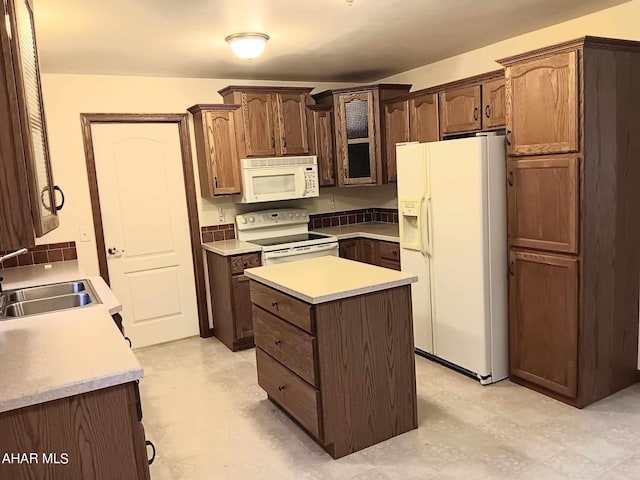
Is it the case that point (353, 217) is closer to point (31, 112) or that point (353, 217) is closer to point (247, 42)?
point (247, 42)

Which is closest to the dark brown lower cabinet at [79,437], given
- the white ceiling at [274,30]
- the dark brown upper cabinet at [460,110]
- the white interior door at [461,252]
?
the white ceiling at [274,30]

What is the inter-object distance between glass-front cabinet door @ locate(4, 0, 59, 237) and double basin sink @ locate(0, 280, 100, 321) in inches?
35.9

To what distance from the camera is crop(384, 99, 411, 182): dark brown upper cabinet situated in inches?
178

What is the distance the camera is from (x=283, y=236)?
4.90m

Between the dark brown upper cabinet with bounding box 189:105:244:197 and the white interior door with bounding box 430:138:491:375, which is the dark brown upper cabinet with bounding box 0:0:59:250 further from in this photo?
the dark brown upper cabinet with bounding box 189:105:244:197

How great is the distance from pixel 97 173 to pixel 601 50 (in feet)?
12.4

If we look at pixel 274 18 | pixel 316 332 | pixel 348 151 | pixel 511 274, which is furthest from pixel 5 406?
pixel 348 151

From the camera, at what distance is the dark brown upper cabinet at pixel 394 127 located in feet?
14.9

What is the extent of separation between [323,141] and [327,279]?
7.67 feet

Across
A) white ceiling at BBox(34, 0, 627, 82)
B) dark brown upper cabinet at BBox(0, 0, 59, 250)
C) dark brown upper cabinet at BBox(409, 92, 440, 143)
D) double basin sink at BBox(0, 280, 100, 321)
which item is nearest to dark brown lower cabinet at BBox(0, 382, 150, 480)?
dark brown upper cabinet at BBox(0, 0, 59, 250)

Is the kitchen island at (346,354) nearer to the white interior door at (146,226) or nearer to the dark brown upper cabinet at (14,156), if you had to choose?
the dark brown upper cabinet at (14,156)

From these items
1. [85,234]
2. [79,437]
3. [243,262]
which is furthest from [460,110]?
[79,437]

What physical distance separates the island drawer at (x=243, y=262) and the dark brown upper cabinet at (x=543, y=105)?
221cm

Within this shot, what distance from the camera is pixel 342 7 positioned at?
283cm
